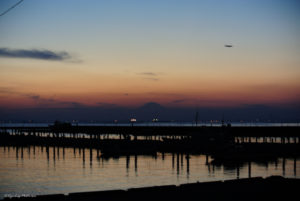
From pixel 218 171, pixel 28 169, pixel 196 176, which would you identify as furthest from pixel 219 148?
pixel 28 169

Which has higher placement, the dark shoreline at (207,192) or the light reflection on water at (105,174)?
the dark shoreline at (207,192)

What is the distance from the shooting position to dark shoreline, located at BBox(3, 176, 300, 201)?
1830 cm

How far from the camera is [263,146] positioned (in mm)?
68188

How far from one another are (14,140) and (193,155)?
4990cm

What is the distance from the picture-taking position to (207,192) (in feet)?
64.8

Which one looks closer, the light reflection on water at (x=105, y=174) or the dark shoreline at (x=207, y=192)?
the dark shoreline at (x=207, y=192)

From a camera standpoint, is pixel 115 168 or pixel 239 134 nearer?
pixel 115 168

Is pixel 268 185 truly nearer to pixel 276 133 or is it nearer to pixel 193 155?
pixel 193 155

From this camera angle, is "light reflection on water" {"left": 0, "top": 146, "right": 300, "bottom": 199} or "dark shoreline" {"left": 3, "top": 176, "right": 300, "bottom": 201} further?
"light reflection on water" {"left": 0, "top": 146, "right": 300, "bottom": 199}

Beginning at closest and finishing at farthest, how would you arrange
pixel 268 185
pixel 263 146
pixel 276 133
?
pixel 268 185
pixel 263 146
pixel 276 133

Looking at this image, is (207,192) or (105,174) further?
(105,174)

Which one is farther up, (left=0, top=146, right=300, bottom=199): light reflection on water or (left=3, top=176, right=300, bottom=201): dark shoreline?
(left=3, top=176, right=300, bottom=201): dark shoreline

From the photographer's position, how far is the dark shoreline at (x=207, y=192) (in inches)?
720

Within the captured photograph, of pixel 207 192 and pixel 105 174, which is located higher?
pixel 207 192
